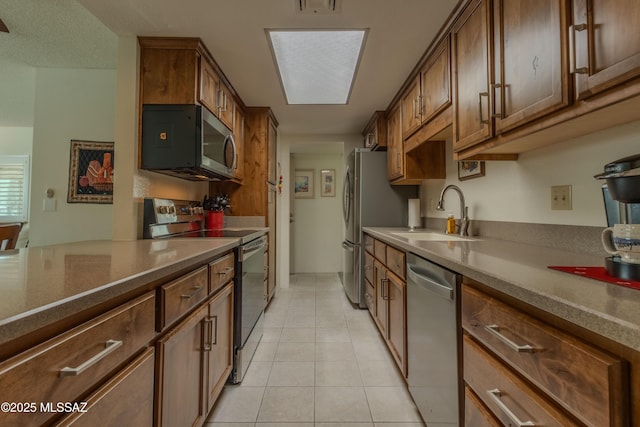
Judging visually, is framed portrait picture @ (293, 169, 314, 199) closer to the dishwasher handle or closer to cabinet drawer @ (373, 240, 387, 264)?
cabinet drawer @ (373, 240, 387, 264)

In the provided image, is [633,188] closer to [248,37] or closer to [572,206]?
[572,206]

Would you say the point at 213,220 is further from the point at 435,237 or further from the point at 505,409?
the point at 505,409

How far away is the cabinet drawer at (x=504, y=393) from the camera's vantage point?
0.63 m

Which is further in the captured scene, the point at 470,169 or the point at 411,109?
the point at 411,109

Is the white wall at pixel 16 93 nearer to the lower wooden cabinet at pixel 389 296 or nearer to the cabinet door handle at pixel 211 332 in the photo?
the cabinet door handle at pixel 211 332

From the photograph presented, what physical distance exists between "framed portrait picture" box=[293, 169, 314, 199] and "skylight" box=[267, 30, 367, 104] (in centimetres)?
219

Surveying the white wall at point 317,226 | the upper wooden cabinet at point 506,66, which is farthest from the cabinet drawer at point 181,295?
the white wall at point 317,226

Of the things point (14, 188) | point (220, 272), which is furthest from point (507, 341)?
point (14, 188)

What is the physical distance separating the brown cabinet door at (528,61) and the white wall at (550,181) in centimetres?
31

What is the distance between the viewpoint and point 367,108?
310 centimetres

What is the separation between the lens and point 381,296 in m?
2.27

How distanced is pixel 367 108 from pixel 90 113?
2.62m

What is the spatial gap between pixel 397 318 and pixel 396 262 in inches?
13.9

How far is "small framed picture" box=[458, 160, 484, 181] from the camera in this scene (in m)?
1.92
